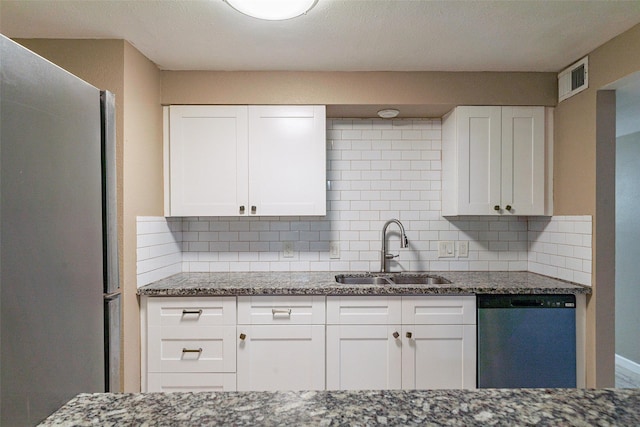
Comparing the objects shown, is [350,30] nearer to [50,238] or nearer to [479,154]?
[479,154]

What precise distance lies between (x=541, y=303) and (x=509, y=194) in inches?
28.8

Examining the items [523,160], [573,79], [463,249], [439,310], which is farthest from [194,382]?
[573,79]

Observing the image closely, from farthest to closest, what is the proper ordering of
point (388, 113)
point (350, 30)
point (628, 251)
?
point (628, 251)
point (388, 113)
point (350, 30)

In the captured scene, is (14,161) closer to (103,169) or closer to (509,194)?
(103,169)

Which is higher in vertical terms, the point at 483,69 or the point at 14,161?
the point at 483,69

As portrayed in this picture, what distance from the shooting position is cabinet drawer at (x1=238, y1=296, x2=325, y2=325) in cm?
208

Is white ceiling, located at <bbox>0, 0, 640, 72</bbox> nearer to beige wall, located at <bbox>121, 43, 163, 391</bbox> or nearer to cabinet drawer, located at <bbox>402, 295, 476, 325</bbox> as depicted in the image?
beige wall, located at <bbox>121, 43, 163, 391</bbox>

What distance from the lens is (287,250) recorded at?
2658mm

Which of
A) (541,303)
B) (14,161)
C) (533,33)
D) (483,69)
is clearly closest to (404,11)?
(533,33)

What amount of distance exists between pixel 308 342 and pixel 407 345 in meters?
0.58

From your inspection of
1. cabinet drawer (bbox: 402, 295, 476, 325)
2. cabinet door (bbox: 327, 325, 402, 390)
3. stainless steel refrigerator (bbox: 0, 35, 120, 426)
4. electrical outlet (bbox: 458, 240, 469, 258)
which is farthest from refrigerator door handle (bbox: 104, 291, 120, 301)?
electrical outlet (bbox: 458, 240, 469, 258)

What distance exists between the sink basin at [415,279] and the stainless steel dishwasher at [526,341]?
47 cm

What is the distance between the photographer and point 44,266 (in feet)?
2.58

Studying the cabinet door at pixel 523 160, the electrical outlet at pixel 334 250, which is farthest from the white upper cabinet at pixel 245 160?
the cabinet door at pixel 523 160
